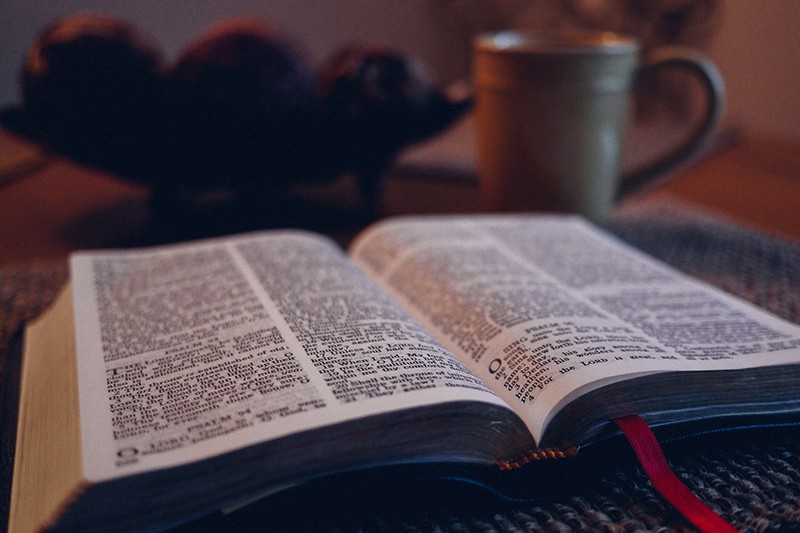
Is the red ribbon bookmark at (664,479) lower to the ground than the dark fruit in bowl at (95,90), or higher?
lower

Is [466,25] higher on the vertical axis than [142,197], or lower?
higher

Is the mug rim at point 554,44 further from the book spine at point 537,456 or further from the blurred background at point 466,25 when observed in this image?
the book spine at point 537,456

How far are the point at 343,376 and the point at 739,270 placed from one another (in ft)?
1.36

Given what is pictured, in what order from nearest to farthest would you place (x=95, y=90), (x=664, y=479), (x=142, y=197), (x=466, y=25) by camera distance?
(x=664, y=479) < (x=95, y=90) < (x=142, y=197) < (x=466, y=25)

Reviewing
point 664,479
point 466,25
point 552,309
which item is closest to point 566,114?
point 552,309

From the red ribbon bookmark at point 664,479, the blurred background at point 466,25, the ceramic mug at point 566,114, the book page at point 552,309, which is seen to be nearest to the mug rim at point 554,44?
the ceramic mug at point 566,114

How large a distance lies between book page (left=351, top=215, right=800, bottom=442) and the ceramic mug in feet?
0.38

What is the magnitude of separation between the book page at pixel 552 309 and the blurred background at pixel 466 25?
1.52 ft

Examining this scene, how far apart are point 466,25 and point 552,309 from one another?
1.45 meters

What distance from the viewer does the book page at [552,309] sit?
34cm

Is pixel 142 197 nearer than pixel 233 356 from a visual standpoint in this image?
No

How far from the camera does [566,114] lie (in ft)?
2.17

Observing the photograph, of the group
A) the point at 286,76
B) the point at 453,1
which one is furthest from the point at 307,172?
the point at 453,1

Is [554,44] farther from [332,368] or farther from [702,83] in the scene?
[332,368]
